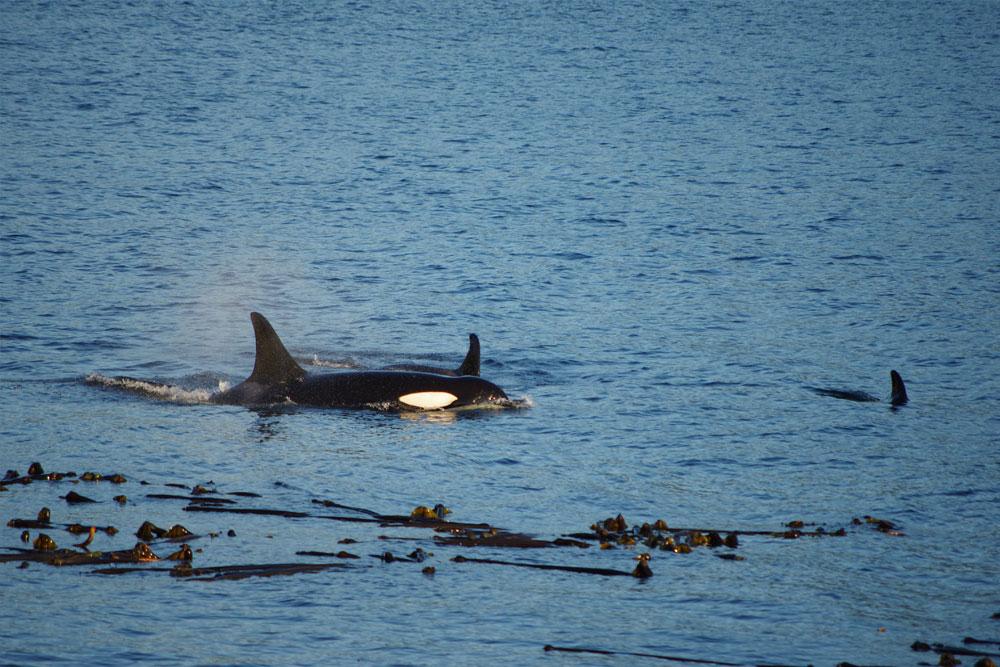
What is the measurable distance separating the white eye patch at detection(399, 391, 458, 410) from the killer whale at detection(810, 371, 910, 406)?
5.06 meters

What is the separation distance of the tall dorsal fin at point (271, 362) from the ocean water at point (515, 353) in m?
0.52

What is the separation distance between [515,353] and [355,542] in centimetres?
816

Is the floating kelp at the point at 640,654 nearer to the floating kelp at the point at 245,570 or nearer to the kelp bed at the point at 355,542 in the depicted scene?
the kelp bed at the point at 355,542

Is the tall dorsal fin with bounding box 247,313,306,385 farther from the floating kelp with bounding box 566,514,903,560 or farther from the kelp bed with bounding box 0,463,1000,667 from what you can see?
the floating kelp with bounding box 566,514,903,560

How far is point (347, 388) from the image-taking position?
42.9ft

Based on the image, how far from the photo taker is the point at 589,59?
6300 centimetres

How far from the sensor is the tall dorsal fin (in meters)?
13.0

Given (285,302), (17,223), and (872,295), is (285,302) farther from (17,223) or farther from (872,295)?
(872,295)

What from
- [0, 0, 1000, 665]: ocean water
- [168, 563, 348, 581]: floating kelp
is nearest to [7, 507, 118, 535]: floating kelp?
[0, 0, 1000, 665]: ocean water

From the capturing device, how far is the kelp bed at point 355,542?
7844 millimetres

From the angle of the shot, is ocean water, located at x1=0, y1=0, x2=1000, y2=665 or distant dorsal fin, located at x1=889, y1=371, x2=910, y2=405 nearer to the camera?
ocean water, located at x1=0, y1=0, x2=1000, y2=665

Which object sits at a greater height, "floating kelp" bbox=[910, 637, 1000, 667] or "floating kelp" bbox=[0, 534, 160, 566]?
"floating kelp" bbox=[0, 534, 160, 566]

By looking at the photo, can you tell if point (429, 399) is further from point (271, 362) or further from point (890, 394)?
point (890, 394)

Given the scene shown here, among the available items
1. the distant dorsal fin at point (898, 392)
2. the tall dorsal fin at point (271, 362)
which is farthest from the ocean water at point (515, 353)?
the tall dorsal fin at point (271, 362)
